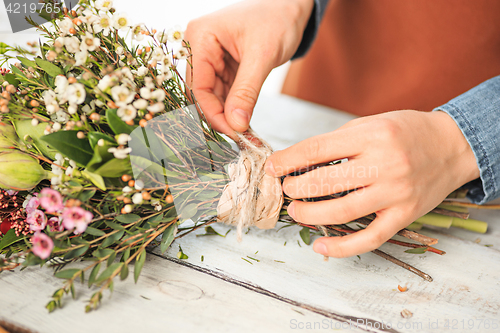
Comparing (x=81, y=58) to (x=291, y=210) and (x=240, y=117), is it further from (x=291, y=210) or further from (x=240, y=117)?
(x=291, y=210)

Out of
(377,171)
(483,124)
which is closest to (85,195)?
(377,171)

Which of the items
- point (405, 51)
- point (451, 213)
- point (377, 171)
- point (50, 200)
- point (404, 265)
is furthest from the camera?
point (405, 51)

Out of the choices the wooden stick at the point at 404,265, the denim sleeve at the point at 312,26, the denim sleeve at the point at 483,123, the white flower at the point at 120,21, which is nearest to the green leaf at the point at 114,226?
the white flower at the point at 120,21

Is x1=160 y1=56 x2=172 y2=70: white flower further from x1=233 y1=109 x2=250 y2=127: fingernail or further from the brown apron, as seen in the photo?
the brown apron

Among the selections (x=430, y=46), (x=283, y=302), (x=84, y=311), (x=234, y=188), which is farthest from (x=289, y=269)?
(x=430, y=46)

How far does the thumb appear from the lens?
660 mm

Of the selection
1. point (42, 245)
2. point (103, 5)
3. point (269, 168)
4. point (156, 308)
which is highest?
point (103, 5)

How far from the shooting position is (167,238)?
0.56 metres

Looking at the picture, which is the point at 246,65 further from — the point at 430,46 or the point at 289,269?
the point at 430,46

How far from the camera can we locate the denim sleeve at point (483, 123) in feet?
2.04

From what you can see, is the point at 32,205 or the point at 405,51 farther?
the point at 405,51

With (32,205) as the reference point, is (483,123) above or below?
above

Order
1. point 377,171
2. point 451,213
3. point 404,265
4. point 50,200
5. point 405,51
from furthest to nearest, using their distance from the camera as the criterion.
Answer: point 405,51 → point 451,213 → point 404,265 → point 377,171 → point 50,200

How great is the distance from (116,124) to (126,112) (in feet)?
0.07
